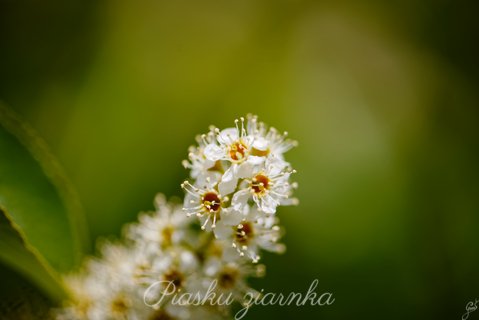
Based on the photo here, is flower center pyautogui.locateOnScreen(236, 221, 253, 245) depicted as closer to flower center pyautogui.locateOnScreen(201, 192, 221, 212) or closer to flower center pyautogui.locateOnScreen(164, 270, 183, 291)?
flower center pyautogui.locateOnScreen(201, 192, 221, 212)

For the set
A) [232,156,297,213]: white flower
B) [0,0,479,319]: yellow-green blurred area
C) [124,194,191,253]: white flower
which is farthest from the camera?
[0,0,479,319]: yellow-green blurred area

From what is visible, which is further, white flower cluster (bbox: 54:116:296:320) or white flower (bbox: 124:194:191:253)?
white flower (bbox: 124:194:191:253)

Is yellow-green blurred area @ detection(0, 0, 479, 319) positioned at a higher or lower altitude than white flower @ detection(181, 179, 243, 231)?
higher

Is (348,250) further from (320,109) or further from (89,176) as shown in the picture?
(89,176)

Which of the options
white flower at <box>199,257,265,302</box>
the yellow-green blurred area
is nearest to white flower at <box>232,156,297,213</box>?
white flower at <box>199,257,265,302</box>

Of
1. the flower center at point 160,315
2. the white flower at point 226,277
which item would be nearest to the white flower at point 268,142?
the white flower at point 226,277

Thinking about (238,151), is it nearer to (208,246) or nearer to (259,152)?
(259,152)

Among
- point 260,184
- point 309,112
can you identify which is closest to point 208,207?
point 260,184
